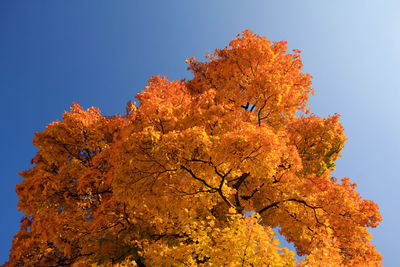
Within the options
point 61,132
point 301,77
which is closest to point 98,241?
point 61,132

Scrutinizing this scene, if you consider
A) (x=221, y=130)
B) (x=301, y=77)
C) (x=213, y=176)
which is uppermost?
(x=301, y=77)

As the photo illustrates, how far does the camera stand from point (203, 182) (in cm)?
937

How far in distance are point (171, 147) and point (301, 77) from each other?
9.52 metres

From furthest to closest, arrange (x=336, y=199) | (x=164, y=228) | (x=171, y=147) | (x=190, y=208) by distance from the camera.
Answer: (x=336, y=199) → (x=164, y=228) → (x=190, y=208) → (x=171, y=147)

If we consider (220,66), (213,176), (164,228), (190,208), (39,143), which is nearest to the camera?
(213,176)

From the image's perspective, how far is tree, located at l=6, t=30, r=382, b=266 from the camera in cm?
814

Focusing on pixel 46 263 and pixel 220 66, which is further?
pixel 220 66

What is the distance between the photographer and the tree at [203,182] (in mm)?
8141

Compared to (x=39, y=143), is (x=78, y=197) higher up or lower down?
lower down

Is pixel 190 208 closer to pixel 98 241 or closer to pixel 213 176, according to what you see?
pixel 213 176

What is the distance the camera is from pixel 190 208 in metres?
10.0

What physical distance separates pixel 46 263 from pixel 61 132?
6.66 m

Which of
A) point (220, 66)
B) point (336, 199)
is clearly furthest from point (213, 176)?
point (220, 66)
